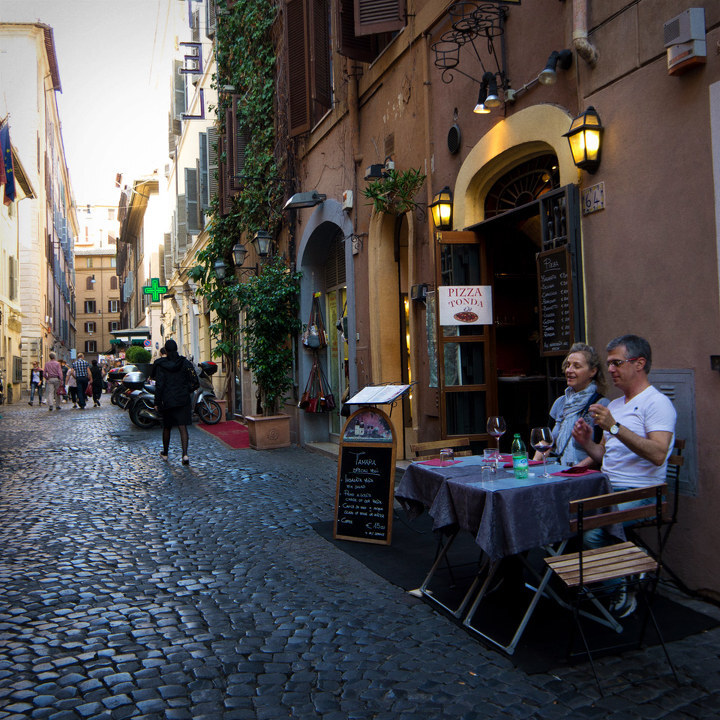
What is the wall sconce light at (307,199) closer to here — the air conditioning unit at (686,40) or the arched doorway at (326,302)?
the arched doorway at (326,302)

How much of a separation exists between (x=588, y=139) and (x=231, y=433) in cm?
1103

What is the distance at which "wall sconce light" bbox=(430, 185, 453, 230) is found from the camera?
24.5ft

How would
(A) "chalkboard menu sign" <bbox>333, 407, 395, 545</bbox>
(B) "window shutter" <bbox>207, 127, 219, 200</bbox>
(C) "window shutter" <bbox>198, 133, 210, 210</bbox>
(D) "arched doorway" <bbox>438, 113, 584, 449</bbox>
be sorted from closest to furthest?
(A) "chalkboard menu sign" <bbox>333, 407, 395, 545</bbox>
(D) "arched doorway" <bbox>438, 113, 584, 449</bbox>
(B) "window shutter" <bbox>207, 127, 219, 200</bbox>
(C) "window shutter" <bbox>198, 133, 210, 210</bbox>

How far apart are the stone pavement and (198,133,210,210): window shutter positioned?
47.8ft

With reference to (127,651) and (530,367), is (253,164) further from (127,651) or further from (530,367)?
(127,651)

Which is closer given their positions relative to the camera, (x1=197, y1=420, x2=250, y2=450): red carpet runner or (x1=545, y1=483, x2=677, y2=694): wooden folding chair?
(x1=545, y1=483, x2=677, y2=694): wooden folding chair

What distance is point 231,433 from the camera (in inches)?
587

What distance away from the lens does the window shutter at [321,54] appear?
11305 millimetres

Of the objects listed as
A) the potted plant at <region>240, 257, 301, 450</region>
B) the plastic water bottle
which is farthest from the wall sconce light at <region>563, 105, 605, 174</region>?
the potted plant at <region>240, 257, 301, 450</region>

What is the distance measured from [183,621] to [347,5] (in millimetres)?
8080

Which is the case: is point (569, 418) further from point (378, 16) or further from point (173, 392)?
point (173, 392)

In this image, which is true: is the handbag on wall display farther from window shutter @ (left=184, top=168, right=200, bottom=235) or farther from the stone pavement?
window shutter @ (left=184, top=168, right=200, bottom=235)

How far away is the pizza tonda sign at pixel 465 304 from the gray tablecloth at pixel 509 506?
9.08 feet

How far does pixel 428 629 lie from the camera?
13.1 feet
